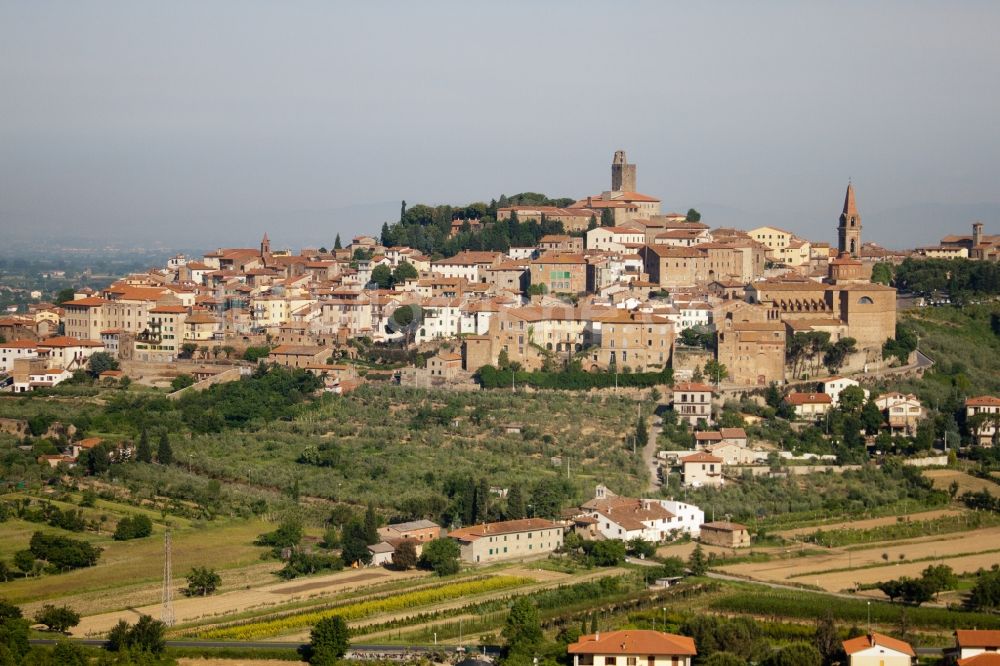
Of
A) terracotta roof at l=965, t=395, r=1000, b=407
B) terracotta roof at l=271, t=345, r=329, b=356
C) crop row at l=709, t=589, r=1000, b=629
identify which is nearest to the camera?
crop row at l=709, t=589, r=1000, b=629

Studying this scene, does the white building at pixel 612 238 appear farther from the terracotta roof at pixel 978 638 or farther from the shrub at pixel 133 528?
the terracotta roof at pixel 978 638

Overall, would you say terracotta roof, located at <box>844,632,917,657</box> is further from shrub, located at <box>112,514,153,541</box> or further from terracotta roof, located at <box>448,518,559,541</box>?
shrub, located at <box>112,514,153,541</box>

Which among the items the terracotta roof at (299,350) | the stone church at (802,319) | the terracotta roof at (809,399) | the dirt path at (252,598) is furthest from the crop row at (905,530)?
the terracotta roof at (299,350)

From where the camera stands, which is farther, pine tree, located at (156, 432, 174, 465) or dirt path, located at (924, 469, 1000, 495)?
pine tree, located at (156, 432, 174, 465)

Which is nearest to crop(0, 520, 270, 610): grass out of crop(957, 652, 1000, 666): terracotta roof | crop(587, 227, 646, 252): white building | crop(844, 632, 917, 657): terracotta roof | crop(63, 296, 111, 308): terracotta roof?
crop(844, 632, 917, 657): terracotta roof

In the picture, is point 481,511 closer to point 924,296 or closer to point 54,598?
point 54,598

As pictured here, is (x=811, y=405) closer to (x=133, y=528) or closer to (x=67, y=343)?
(x=133, y=528)
